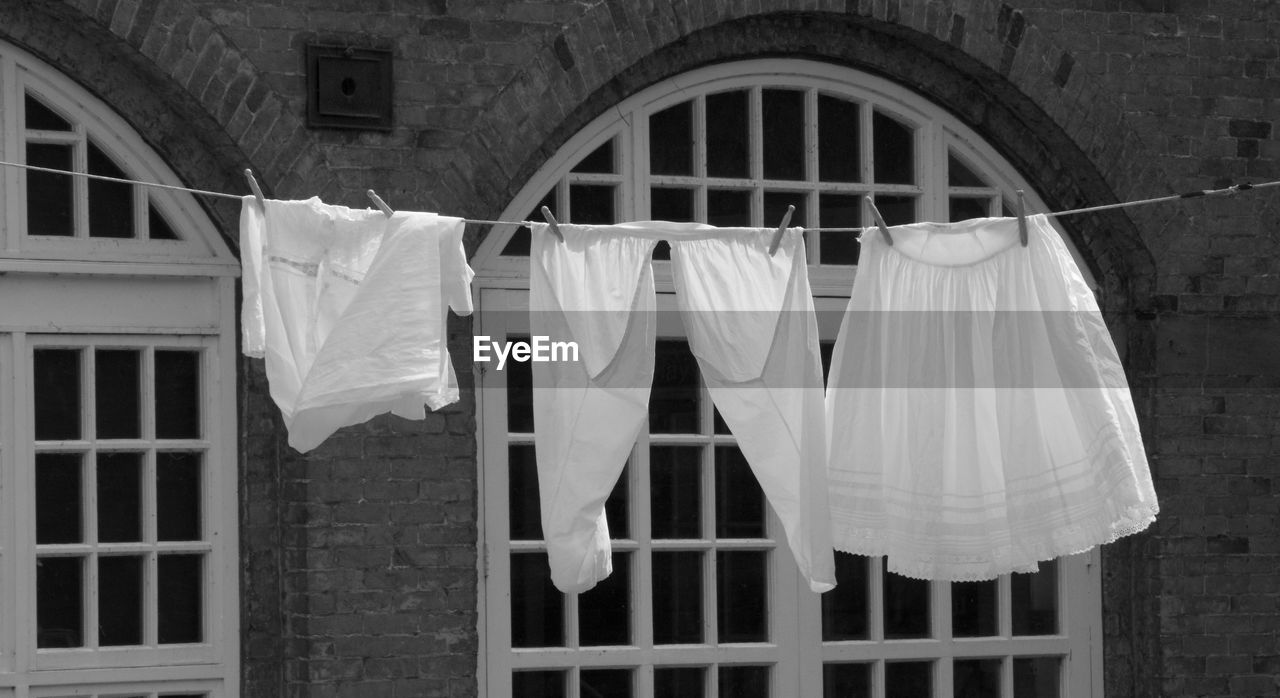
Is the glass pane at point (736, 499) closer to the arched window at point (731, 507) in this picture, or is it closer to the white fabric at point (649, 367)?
the arched window at point (731, 507)

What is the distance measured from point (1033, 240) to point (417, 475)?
2177 mm

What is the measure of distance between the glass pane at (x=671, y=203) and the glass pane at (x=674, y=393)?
448mm

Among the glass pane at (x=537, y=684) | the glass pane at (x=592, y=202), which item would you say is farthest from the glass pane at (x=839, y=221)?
the glass pane at (x=537, y=684)

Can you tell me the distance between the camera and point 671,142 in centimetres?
662

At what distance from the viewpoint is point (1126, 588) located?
7012 mm

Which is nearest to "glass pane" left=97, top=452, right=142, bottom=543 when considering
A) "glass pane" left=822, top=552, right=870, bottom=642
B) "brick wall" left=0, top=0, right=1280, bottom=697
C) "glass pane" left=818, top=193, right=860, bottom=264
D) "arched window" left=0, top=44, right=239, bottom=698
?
"arched window" left=0, top=44, right=239, bottom=698

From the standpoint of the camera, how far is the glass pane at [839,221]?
6777 mm

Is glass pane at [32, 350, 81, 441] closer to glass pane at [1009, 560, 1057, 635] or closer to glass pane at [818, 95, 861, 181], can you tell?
glass pane at [818, 95, 861, 181]

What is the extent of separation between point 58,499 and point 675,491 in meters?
2.10

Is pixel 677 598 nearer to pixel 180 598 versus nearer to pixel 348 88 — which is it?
pixel 180 598

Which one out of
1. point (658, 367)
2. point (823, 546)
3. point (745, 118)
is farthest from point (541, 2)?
point (823, 546)

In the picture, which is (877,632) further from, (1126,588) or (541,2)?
(541,2)

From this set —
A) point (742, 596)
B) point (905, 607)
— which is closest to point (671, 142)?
point (742, 596)

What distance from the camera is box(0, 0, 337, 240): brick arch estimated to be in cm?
584
